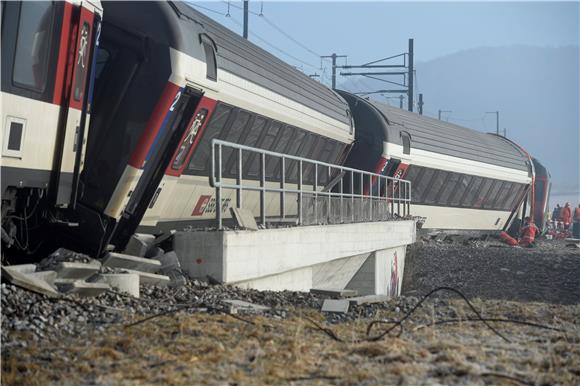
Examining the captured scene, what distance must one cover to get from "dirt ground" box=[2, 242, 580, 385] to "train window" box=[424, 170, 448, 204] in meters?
18.0

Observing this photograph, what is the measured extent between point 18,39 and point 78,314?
3.18m

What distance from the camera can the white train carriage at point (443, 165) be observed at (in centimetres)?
2506

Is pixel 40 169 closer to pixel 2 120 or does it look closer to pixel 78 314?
pixel 2 120

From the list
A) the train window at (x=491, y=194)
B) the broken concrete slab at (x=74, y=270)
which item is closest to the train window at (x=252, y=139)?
the broken concrete slab at (x=74, y=270)

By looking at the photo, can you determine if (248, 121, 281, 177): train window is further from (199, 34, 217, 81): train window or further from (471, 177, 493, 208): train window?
(471, 177, 493, 208): train window

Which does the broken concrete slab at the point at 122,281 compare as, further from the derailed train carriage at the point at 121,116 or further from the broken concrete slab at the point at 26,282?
the derailed train carriage at the point at 121,116

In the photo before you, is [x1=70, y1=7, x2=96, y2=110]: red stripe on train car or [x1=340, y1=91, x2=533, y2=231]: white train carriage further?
[x1=340, y1=91, x2=533, y2=231]: white train carriage

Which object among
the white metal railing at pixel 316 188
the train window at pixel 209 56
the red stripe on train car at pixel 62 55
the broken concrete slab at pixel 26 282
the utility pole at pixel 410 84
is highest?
the utility pole at pixel 410 84

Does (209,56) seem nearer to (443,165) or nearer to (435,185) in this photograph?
(435,185)

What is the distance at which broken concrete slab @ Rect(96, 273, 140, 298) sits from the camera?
959 centimetres

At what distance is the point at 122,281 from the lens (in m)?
9.67

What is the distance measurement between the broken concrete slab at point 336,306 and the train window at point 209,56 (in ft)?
14.3

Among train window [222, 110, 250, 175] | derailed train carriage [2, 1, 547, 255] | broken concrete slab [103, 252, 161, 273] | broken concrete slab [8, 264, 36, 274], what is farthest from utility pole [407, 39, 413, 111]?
broken concrete slab [8, 264, 36, 274]

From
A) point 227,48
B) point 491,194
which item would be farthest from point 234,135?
point 491,194
